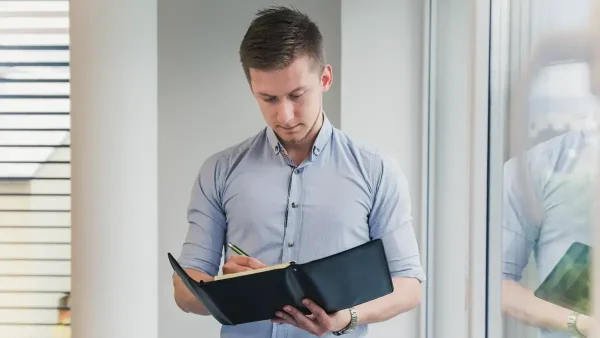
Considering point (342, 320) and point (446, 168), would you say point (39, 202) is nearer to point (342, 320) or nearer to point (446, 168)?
point (446, 168)

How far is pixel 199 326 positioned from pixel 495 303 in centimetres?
166

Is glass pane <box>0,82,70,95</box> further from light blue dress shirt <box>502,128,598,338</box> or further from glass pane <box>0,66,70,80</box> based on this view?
light blue dress shirt <box>502,128,598,338</box>

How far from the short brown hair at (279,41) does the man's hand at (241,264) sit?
0.49 metres

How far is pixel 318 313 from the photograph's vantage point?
5.83 ft

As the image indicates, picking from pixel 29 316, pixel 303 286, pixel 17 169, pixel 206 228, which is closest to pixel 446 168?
pixel 206 228

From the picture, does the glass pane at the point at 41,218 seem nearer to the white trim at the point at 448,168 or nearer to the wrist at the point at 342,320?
the white trim at the point at 448,168

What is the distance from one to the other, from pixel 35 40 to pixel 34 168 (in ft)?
2.00

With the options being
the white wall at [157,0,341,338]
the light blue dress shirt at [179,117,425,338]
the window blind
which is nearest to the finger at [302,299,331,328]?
the light blue dress shirt at [179,117,425,338]

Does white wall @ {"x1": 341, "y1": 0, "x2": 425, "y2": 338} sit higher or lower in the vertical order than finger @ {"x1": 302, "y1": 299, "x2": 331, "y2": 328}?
higher

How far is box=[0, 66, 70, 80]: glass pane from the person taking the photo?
384cm

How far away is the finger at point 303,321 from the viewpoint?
69.7 inches

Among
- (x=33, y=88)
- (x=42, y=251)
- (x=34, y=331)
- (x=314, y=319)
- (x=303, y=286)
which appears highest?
(x=33, y=88)

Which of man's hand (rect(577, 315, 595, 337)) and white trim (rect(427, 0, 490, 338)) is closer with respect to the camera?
man's hand (rect(577, 315, 595, 337))

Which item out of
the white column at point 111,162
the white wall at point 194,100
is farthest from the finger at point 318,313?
the white wall at point 194,100
